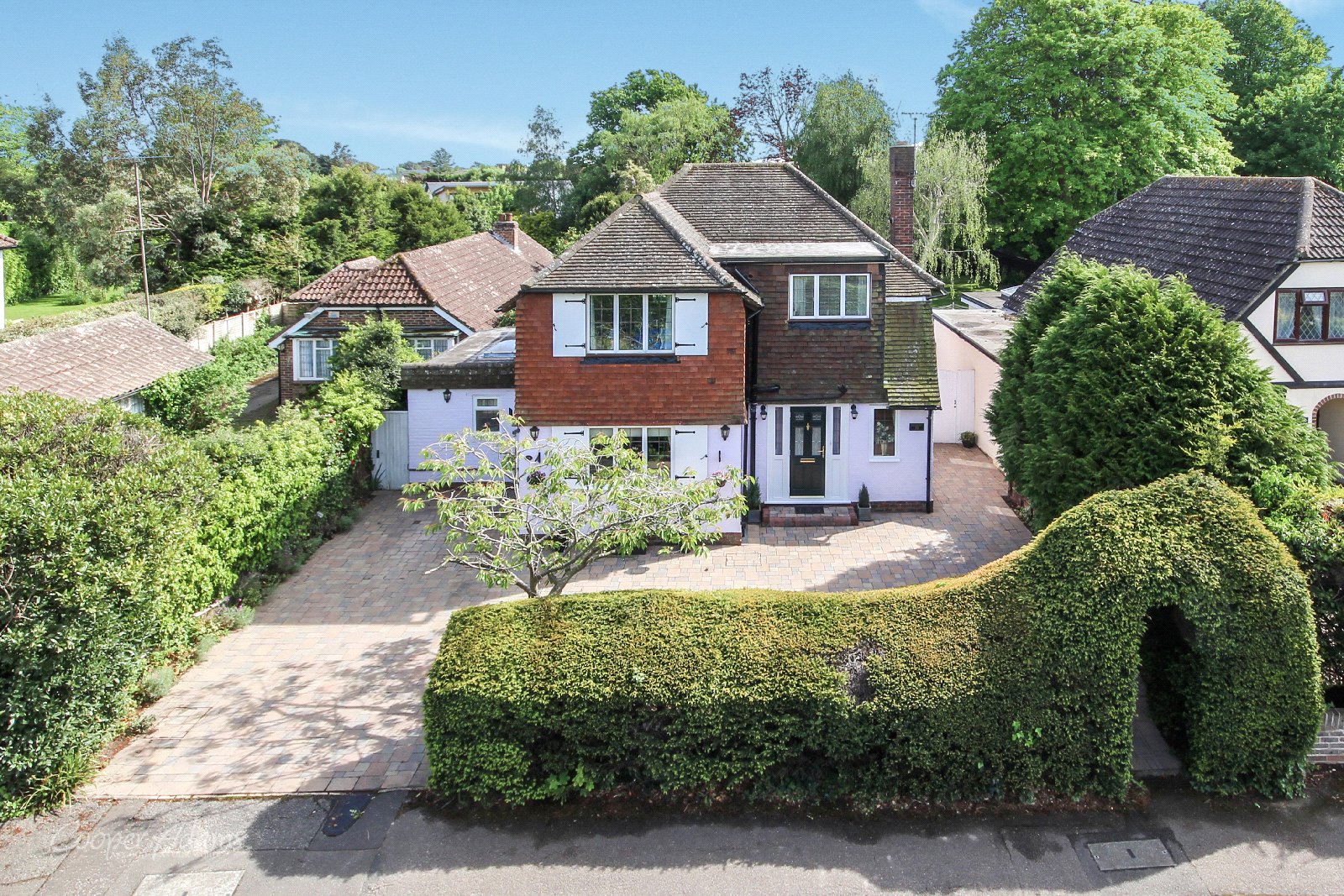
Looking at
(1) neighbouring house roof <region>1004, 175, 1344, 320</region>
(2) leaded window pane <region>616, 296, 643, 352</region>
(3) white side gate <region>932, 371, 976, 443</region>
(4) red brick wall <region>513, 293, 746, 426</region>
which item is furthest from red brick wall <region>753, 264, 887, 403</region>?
(3) white side gate <region>932, 371, 976, 443</region>

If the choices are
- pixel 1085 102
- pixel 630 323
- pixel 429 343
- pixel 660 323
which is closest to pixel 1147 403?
pixel 660 323

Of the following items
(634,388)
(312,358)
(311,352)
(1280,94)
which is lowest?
(634,388)

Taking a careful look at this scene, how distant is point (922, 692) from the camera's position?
11.2 metres

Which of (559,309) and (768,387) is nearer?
(559,309)

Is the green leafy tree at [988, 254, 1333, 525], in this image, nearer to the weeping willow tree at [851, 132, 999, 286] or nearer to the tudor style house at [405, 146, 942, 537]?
the tudor style house at [405, 146, 942, 537]

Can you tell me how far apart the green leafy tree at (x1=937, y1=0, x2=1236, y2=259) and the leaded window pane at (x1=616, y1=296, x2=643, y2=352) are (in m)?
26.5

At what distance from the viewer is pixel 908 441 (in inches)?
850

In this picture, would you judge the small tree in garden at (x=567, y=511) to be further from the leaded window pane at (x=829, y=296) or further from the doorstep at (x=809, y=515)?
the leaded window pane at (x=829, y=296)

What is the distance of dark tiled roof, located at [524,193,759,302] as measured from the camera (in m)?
18.8

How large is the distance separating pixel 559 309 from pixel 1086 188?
28758mm

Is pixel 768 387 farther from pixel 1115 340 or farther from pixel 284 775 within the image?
pixel 284 775

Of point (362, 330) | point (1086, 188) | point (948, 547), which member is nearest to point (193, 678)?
point (362, 330)

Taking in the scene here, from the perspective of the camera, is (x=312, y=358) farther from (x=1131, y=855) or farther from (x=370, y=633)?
(x=1131, y=855)

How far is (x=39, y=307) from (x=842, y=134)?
126ft
